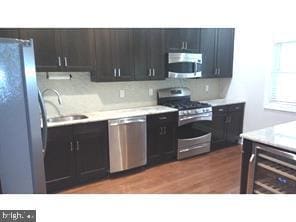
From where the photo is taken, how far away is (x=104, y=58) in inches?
127

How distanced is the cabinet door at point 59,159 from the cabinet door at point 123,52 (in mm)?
1111

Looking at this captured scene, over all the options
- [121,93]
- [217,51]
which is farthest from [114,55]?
[217,51]

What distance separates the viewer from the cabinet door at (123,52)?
129 inches

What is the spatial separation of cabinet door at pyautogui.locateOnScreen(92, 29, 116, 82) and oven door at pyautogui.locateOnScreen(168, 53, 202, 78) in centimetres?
98

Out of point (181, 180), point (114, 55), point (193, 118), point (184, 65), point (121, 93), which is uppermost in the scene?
point (114, 55)

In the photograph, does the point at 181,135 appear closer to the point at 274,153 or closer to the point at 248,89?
the point at 248,89

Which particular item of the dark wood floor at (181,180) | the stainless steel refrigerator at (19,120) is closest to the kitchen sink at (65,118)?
the dark wood floor at (181,180)

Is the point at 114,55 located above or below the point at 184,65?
above

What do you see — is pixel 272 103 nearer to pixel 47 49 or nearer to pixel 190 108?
pixel 190 108

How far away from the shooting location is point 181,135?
12.6ft

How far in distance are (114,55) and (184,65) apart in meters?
1.23

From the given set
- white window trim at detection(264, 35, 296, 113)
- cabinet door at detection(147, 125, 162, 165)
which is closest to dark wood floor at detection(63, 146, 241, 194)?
cabinet door at detection(147, 125, 162, 165)

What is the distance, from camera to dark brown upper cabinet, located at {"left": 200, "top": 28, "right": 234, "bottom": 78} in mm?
4188
